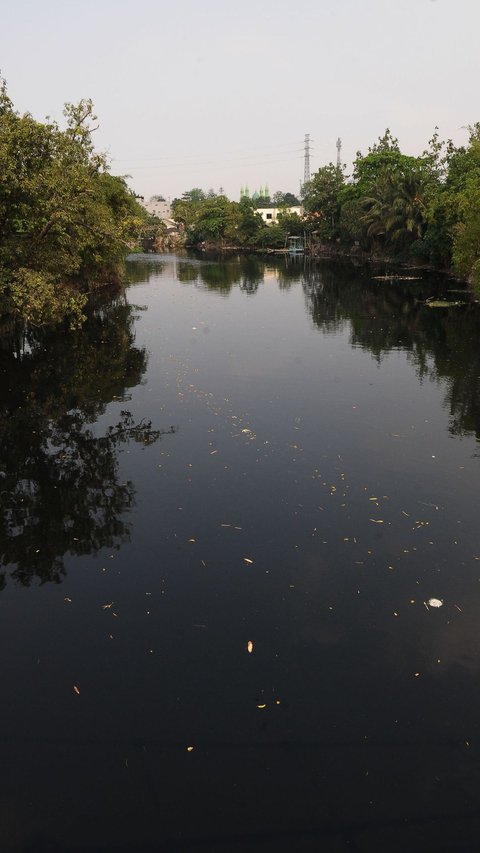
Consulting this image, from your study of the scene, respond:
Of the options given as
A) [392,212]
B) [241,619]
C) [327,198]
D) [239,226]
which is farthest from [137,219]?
[239,226]

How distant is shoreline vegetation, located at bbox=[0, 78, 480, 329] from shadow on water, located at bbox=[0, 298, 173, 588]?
296cm

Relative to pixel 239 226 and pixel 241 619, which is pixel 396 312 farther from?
pixel 239 226

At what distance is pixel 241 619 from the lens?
34.3 feet

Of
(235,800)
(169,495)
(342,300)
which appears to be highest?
(342,300)

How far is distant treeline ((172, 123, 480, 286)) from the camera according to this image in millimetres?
51644

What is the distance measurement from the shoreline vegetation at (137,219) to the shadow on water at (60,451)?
2960 millimetres

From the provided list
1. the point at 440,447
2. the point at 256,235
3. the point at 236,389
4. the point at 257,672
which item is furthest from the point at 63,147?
the point at 256,235

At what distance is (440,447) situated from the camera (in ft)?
58.5

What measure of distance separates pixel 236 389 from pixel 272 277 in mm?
52873

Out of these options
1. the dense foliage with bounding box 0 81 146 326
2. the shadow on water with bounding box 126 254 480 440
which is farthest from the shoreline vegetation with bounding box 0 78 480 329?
the shadow on water with bounding box 126 254 480 440

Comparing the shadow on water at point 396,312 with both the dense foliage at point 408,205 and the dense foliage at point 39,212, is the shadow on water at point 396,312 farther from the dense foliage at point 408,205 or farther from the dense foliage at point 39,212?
the dense foliage at point 39,212

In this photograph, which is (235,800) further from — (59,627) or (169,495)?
(169,495)

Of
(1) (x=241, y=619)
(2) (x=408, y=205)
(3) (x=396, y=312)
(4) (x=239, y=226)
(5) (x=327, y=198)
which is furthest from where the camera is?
(4) (x=239, y=226)

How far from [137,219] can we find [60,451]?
1944 centimetres
